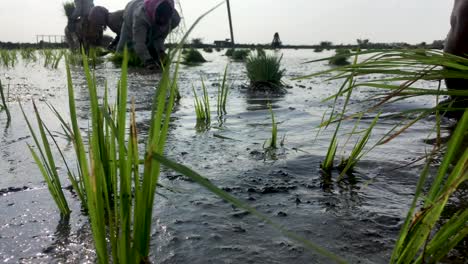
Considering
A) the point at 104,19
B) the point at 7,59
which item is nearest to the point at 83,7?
the point at 104,19

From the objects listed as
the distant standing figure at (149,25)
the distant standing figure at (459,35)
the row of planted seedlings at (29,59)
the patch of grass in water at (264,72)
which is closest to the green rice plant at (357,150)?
the distant standing figure at (459,35)

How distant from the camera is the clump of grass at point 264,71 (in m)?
5.17

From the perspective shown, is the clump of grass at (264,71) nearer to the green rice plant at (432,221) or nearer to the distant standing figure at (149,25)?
the distant standing figure at (149,25)

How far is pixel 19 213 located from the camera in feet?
4.25

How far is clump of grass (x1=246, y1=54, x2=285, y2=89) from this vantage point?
517 cm

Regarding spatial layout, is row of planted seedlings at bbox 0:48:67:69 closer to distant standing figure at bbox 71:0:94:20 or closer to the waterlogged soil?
distant standing figure at bbox 71:0:94:20

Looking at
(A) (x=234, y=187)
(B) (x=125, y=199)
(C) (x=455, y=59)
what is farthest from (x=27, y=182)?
(C) (x=455, y=59)

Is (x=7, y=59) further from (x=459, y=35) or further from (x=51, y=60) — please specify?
(x=459, y=35)

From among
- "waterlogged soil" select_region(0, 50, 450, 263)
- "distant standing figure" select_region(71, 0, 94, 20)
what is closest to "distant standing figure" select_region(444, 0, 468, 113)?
"waterlogged soil" select_region(0, 50, 450, 263)

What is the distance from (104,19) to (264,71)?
5.78 m

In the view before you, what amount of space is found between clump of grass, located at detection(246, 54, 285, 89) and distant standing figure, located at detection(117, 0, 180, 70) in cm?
218

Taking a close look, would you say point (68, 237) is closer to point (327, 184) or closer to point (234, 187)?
point (234, 187)

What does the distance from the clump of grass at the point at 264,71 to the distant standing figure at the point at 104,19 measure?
17.2 ft

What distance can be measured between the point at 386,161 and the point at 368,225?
791 mm
